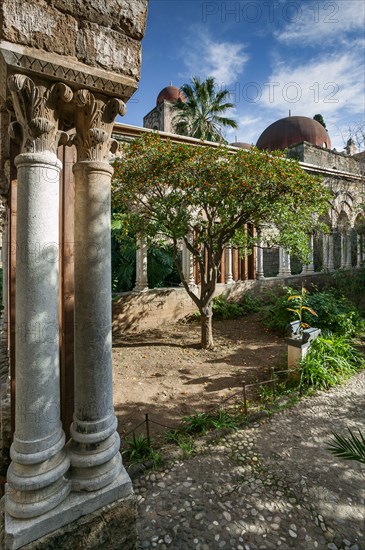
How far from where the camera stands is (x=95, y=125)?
2.12m

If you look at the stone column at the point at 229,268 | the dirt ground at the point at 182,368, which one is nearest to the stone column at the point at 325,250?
the stone column at the point at 229,268

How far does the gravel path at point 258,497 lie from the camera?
2.26 metres

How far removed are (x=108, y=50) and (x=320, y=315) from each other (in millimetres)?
7188

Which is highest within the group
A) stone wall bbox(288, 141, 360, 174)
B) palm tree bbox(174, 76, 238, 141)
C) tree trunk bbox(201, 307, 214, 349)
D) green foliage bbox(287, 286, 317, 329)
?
palm tree bbox(174, 76, 238, 141)

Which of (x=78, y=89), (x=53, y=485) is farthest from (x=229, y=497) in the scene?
(x=78, y=89)

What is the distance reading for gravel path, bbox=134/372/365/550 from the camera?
7.41 feet

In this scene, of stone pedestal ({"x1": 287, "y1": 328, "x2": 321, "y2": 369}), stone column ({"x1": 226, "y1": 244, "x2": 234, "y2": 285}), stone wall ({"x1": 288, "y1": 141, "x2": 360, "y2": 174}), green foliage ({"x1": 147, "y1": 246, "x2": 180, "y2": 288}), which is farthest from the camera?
stone wall ({"x1": 288, "y1": 141, "x2": 360, "y2": 174})

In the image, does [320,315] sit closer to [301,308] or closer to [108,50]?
[301,308]

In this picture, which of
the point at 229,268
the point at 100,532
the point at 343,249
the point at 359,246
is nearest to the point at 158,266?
the point at 229,268

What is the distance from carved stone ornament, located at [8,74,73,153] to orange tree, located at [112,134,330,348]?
3.96 meters

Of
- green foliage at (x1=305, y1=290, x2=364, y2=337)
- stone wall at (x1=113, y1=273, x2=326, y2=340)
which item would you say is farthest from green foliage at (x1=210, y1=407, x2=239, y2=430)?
stone wall at (x1=113, y1=273, x2=326, y2=340)

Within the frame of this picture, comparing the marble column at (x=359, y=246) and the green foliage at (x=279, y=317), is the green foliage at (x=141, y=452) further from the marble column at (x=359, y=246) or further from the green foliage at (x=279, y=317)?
the marble column at (x=359, y=246)

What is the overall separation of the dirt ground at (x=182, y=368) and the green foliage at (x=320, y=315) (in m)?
0.45

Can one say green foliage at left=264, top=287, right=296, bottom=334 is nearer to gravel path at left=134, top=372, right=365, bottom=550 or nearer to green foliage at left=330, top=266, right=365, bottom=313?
green foliage at left=330, top=266, right=365, bottom=313
